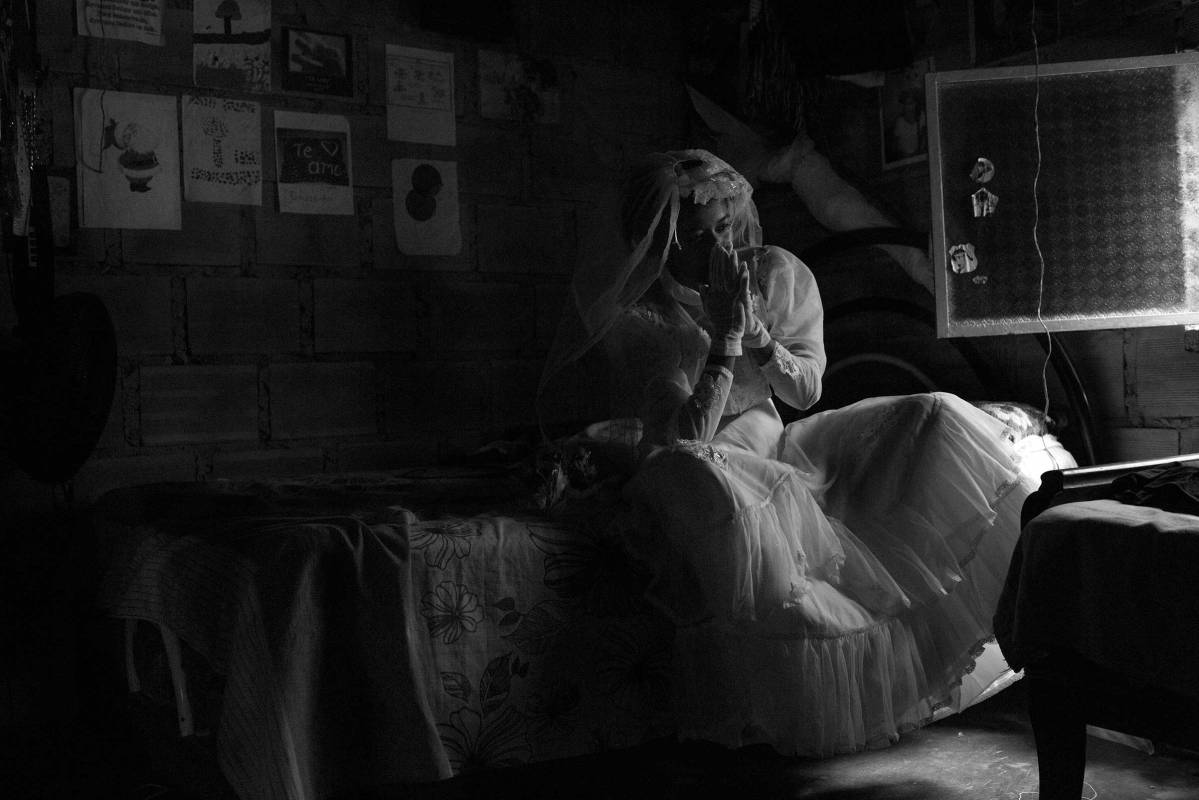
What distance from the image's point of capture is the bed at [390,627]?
165cm

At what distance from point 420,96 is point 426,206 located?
1.31ft

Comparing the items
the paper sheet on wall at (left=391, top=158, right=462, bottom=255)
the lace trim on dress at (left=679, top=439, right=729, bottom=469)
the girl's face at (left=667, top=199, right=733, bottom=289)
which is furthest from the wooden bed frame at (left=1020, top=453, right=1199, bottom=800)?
the paper sheet on wall at (left=391, top=158, right=462, bottom=255)

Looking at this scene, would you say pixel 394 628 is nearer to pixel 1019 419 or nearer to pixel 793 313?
pixel 793 313

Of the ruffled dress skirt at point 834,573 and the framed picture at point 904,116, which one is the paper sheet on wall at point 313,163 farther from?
the ruffled dress skirt at point 834,573

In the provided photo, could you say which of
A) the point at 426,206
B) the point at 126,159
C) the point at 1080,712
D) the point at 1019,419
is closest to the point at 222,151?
the point at 126,159

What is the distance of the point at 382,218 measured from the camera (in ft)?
12.3

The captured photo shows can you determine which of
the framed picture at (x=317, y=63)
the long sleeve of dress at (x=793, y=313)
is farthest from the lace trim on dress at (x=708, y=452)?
the framed picture at (x=317, y=63)

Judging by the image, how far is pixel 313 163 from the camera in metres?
3.60

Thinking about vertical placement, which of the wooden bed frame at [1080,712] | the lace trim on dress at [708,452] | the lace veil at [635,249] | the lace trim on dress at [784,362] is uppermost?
the lace veil at [635,249]

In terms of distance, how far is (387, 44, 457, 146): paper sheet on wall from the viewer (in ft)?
12.3

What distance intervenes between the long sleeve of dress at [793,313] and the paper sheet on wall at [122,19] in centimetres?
215

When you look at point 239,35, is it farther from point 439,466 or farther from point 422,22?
point 439,466

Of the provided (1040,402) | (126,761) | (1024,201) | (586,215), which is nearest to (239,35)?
(586,215)

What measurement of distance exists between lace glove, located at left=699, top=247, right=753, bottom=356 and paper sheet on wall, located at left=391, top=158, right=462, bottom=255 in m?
1.71
